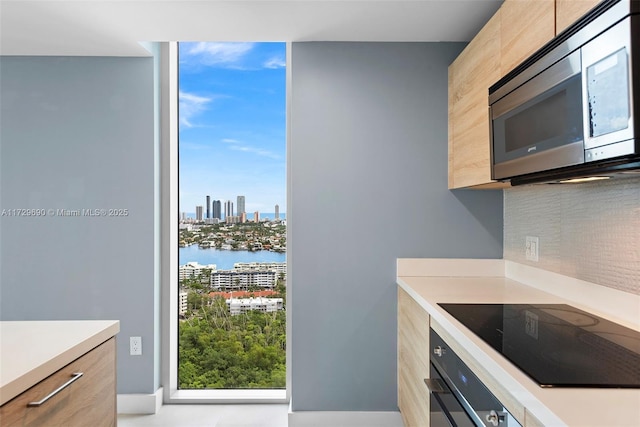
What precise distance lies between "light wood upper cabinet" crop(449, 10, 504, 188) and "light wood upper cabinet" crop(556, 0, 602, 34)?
44 cm

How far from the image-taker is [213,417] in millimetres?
2707

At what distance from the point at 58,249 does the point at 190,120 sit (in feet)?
3.82

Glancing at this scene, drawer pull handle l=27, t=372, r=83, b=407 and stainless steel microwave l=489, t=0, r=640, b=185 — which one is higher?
stainless steel microwave l=489, t=0, r=640, b=185

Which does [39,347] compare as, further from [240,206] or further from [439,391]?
[240,206]

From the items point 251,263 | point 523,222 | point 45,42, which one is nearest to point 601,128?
point 523,222

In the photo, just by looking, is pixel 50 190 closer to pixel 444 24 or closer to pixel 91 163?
pixel 91 163

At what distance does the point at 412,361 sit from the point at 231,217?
1.55 meters

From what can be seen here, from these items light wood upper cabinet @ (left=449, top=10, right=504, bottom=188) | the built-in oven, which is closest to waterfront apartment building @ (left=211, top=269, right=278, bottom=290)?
light wood upper cabinet @ (left=449, top=10, right=504, bottom=188)

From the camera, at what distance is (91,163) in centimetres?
276

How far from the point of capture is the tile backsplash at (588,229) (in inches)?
58.7

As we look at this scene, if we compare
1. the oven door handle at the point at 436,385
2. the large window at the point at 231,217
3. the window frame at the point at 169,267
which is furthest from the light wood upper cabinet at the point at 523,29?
the large window at the point at 231,217

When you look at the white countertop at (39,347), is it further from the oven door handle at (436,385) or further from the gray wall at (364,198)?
the gray wall at (364,198)

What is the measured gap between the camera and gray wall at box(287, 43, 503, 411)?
2.55 meters

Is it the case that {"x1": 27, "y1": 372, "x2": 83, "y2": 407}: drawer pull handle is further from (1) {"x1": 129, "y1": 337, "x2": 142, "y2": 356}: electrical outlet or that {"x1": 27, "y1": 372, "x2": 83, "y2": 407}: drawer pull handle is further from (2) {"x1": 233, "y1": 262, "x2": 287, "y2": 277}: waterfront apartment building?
(2) {"x1": 233, "y1": 262, "x2": 287, "y2": 277}: waterfront apartment building
